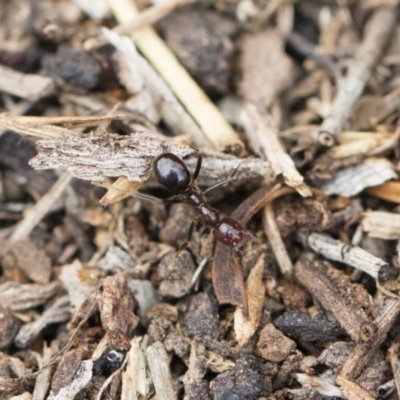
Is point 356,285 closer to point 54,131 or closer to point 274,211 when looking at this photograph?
point 274,211

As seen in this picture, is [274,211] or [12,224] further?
[12,224]

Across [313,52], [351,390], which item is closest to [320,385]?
[351,390]

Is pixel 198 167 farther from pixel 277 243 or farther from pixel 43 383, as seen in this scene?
Answer: pixel 43 383

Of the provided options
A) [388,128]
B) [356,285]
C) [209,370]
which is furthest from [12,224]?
[388,128]

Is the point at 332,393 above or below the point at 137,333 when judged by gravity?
below

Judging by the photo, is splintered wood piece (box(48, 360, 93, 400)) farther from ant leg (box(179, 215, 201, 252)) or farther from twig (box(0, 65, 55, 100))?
twig (box(0, 65, 55, 100))

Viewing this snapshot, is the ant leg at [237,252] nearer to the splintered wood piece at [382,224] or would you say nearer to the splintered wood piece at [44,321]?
the splintered wood piece at [382,224]

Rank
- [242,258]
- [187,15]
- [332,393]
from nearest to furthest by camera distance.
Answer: [332,393]
[242,258]
[187,15]
